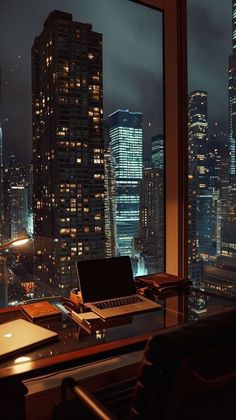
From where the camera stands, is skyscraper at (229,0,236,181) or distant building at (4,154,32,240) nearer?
distant building at (4,154,32,240)

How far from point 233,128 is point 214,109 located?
26 centimetres

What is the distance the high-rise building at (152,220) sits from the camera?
2912 millimetres

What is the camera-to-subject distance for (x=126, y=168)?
2867 millimetres

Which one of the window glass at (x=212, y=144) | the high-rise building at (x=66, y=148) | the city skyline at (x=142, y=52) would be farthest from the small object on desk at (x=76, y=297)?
the window glass at (x=212, y=144)

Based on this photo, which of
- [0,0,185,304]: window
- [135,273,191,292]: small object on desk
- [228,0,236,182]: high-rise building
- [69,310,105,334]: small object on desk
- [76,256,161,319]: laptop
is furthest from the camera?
[228,0,236,182]: high-rise building

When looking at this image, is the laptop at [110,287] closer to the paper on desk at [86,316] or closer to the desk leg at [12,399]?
the paper on desk at [86,316]

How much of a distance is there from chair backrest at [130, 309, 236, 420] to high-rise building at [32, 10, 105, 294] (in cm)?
142

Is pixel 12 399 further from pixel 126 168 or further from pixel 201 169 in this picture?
pixel 201 169

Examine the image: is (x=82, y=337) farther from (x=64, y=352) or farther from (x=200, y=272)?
(x=200, y=272)

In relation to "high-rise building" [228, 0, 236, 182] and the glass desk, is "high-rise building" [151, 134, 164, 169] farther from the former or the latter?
the glass desk

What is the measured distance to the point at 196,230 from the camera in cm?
295

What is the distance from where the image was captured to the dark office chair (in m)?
0.85

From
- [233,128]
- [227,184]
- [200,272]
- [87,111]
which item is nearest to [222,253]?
[200,272]

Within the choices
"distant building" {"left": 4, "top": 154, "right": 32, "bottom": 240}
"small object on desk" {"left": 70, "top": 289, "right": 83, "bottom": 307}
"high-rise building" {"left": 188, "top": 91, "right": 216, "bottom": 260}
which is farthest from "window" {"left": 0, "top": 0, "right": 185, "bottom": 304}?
"small object on desk" {"left": 70, "top": 289, "right": 83, "bottom": 307}
